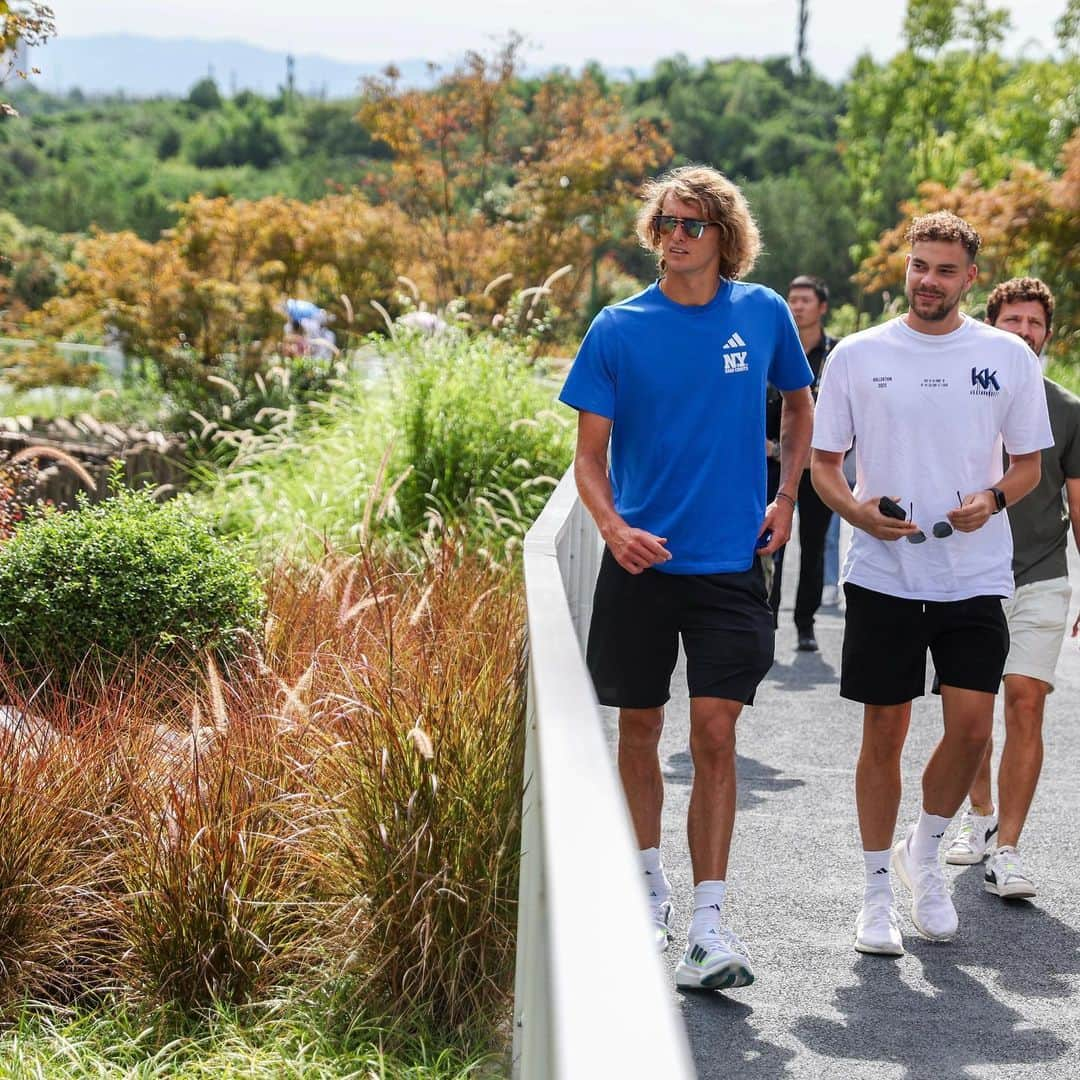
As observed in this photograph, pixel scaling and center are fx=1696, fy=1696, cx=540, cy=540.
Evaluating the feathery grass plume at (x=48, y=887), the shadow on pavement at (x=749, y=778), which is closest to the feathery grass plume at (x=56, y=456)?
the shadow on pavement at (x=749, y=778)

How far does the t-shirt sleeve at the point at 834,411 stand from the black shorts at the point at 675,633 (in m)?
0.50

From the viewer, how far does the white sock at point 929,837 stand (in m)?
5.36

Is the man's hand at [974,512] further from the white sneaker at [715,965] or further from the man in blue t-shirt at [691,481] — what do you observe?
the white sneaker at [715,965]

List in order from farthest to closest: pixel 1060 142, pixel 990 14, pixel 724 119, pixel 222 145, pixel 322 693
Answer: pixel 222 145, pixel 724 119, pixel 990 14, pixel 1060 142, pixel 322 693

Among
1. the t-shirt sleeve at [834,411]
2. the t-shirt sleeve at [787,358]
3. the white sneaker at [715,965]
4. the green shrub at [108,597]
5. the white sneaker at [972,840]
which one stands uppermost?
the t-shirt sleeve at [787,358]

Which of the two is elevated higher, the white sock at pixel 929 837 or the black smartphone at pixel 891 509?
the black smartphone at pixel 891 509

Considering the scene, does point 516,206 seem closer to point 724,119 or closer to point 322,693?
point 322,693

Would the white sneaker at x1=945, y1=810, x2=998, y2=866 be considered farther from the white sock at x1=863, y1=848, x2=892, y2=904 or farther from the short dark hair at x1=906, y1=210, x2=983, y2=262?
the short dark hair at x1=906, y1=210, x2=983, y2=262

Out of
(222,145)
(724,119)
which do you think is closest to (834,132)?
(724,119)

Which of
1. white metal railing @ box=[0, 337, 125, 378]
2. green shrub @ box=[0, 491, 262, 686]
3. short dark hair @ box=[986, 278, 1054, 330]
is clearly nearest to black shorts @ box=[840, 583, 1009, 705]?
short dark hair @ box=[986, 278, 1054, 330]

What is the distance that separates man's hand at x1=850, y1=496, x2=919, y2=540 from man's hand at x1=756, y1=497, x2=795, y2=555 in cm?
20

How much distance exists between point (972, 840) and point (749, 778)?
1.33 m

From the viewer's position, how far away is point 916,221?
5191 mm

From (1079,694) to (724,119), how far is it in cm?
8718
